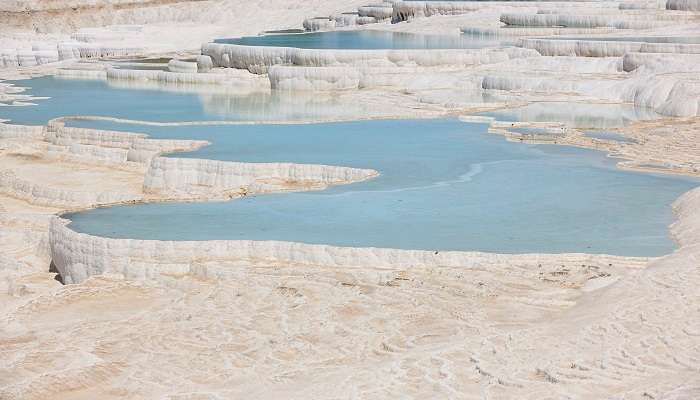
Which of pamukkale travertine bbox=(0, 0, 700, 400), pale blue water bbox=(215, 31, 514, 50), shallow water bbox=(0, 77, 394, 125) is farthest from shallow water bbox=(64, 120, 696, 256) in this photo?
pale blue water bbox=(215, 31, 514, 50)

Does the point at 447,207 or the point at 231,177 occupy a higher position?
the point at 447,207

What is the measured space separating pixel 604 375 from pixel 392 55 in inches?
462

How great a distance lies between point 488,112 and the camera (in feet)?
41.3

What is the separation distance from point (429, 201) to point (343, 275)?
1.85 m

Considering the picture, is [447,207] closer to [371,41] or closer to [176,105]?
[176,105]

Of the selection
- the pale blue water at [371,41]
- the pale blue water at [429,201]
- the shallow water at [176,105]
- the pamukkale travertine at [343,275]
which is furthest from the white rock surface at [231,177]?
the pale blue water at [371,41]

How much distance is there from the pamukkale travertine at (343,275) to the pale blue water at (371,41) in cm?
199

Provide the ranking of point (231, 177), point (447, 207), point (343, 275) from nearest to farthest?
1. point (343, 275)
2. point (447, 207)
3. point (231, 177)

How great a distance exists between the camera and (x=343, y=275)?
6.18m

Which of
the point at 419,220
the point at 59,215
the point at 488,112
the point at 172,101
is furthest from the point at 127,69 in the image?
the point at 419,220

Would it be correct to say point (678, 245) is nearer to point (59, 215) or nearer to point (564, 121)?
point (59, 215)

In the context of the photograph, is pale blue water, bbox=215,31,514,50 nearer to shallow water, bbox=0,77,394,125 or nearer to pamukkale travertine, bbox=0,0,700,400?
pamukkale travertine, bbox=0,0,700,400

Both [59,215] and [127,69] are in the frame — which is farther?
[127,69]

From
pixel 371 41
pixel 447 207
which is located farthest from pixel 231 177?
pixel 371 41
